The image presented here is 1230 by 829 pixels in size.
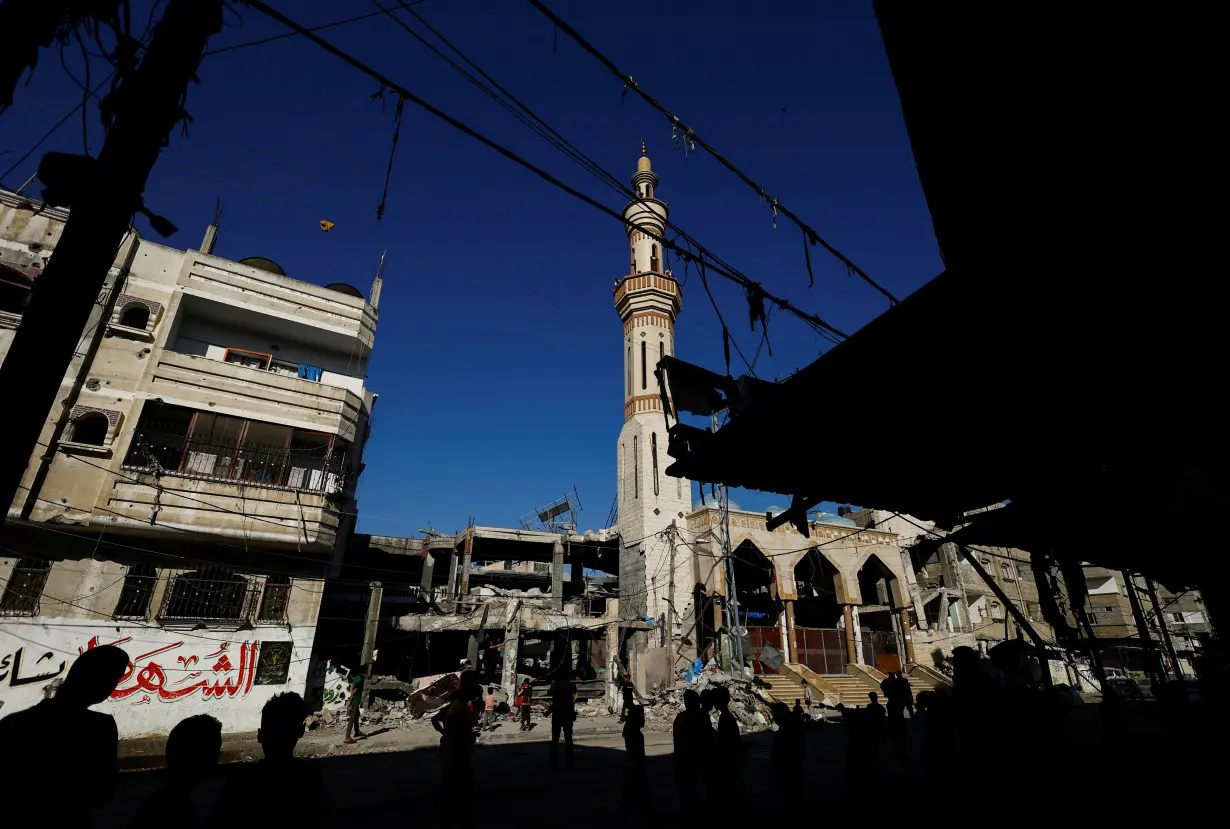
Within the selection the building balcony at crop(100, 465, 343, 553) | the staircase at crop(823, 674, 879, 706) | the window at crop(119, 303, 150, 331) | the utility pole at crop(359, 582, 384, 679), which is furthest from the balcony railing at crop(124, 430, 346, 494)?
the staircase at crop(823, 674, 879, 706)

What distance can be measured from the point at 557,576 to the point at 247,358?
51.6ft

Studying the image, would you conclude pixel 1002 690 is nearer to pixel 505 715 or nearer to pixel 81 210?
pixel 81 210

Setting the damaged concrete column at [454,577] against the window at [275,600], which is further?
the damaged concrete column at [454,577]

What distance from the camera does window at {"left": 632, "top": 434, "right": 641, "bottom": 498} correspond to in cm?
2562

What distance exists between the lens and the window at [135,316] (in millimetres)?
15211

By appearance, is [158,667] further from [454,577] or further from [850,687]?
[850,687]

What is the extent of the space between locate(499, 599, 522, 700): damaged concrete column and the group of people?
63.2 feet

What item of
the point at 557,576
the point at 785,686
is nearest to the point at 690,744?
the point at 785,686

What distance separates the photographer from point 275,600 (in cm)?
1519

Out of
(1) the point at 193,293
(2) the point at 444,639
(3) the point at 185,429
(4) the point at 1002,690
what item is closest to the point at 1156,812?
(4) the point at 1002,690

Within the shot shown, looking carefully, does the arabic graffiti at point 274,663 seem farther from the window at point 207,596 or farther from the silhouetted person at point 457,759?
the silhouetted person at point 457,759

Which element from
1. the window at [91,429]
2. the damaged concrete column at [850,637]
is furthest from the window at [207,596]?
the damaged concrete column at [850,637]

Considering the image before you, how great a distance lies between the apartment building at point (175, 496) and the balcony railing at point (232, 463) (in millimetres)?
49

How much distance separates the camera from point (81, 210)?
2.81 metres
